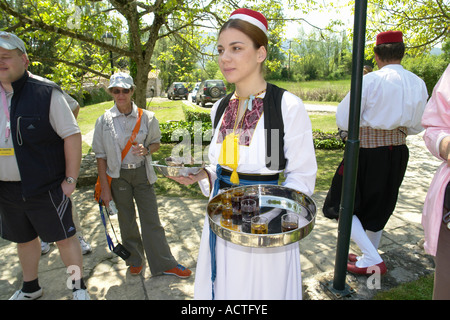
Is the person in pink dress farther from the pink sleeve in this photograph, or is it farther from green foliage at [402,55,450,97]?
green foliage at [402,55,450,97]

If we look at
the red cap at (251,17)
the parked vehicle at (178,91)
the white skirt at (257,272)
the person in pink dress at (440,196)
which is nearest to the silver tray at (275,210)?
the white skirt at (257,272)

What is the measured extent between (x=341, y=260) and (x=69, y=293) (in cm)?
265

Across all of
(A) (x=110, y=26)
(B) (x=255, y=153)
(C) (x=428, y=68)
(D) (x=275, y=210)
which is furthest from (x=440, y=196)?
(C) (x=428, y=68)

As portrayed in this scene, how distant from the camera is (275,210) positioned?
1812mm

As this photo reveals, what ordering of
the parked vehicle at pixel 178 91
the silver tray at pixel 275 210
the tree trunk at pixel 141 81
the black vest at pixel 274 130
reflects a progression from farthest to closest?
1. the parked vehicle at pixel 178 91
2. the tree trunk at pixel 141 81
3. the black vest at pixel 274 130
4. the silver tray at pixel 275 210

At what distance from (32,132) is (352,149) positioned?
2574 millimetres

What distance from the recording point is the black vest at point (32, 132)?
258 centimetres

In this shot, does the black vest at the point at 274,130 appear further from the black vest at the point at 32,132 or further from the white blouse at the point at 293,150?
the black vest at the point at 32,132

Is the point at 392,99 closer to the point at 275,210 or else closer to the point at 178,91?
the point at 275,210

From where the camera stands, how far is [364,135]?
3.07 m

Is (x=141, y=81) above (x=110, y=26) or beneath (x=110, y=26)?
beneath

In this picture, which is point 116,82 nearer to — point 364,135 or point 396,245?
point 364,135

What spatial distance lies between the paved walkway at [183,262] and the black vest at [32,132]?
1.27 m
